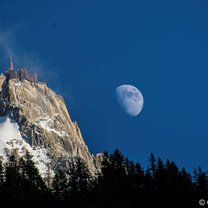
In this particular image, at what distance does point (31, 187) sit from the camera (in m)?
80.4

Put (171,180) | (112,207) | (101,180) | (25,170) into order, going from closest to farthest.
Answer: (112,207), (171,180), (101,180), (25,170)

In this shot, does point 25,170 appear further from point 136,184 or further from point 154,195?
point 154,195

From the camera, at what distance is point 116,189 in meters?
76.7

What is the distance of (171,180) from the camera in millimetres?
77375

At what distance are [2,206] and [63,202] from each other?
30.5 feet

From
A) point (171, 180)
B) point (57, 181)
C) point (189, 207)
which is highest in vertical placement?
point (57, 181)

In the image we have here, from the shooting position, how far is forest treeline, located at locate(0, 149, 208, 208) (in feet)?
243

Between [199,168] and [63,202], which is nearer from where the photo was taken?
[63,202]

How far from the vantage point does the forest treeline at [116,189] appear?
7400cm

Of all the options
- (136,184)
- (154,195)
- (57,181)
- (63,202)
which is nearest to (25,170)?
(57,181)

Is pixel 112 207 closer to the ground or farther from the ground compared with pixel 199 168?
closer to the ground

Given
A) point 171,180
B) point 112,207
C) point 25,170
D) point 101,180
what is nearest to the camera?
point 112,207

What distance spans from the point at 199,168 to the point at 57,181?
24178 mm

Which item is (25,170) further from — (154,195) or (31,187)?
(154,195)
